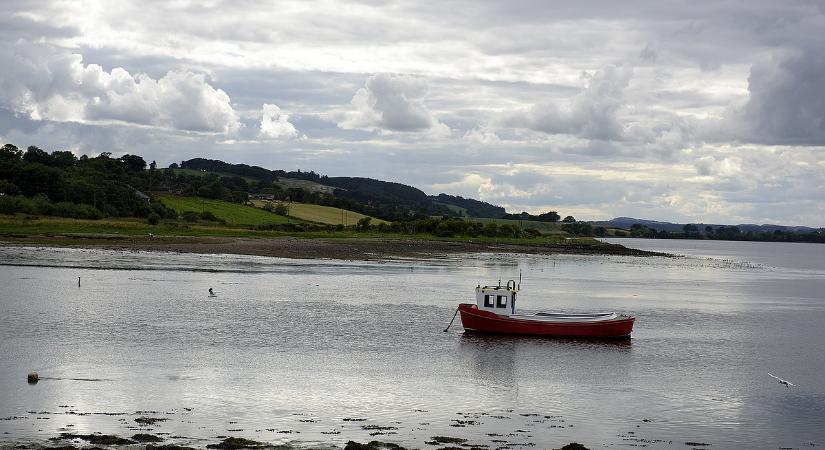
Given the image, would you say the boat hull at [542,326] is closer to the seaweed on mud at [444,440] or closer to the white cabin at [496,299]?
the white cabin at [496,299]

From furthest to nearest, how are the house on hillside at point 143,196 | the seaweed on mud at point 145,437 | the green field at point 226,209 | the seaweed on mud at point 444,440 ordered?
1. the green field at point 226,209
2. the house on hillside at point 143,196
3. the seaweed on mud at point 444,440
4. the seaweed on mud at point 145,437

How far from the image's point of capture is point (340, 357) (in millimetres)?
35750

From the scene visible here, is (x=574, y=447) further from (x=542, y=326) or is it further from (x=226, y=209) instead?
(x=226, y=209)

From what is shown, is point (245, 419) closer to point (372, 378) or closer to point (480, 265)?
point (372, 378)

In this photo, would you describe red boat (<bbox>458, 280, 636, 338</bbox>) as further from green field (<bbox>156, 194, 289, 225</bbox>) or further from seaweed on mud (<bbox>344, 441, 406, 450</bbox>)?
green field (<bbox>156, 194, 289, 225</bbox>)

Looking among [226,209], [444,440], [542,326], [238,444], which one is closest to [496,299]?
[542,326]

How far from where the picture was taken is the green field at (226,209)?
16275 centimetres

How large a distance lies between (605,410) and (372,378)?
8.64 metres

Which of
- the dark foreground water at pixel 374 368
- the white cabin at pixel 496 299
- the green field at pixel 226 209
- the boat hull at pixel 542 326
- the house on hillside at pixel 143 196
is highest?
the house on hillside at pixel 143 196

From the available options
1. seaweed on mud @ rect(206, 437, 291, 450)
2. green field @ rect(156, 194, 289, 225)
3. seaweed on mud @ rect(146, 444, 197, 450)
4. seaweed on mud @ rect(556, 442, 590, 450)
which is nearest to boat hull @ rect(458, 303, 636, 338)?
seaweed on mud @ rect(556, 442, 590, 450)

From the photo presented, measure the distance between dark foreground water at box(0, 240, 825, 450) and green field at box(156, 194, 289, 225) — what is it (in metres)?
92.1

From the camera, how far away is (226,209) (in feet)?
568

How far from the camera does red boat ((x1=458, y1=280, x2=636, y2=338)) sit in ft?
148

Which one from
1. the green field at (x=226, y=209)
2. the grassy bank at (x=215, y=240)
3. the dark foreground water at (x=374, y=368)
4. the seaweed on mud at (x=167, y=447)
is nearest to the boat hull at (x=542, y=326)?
the dark foreground water at (x=374, y=368)
